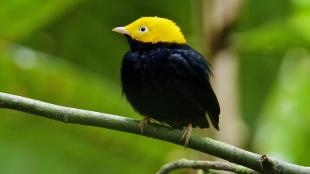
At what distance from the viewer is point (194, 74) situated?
269 cm

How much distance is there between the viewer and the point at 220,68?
3658mm

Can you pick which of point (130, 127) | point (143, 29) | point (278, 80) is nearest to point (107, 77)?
point (278, 80)

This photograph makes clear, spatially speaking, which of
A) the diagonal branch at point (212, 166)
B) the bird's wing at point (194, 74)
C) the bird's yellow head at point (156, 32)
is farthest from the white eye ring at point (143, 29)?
the diagonal branch at point (212, 166)

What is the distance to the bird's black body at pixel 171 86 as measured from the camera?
2.64 m

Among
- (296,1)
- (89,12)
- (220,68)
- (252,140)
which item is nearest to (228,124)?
(220,68)

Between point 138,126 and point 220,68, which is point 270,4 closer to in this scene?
point 220,68

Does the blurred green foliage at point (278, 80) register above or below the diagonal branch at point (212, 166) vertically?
below

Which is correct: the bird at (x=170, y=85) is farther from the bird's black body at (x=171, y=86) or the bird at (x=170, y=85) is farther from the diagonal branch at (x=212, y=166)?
the diagonal branch at (x=212, y=166)

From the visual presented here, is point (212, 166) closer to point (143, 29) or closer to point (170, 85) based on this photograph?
point (170, 85)

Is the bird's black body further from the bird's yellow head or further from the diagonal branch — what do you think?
the diagonal branch

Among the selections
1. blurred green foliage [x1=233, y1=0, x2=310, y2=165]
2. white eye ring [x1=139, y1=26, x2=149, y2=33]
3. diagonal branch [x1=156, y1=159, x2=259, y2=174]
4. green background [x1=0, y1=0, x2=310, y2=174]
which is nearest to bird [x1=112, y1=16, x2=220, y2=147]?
white eye ring [x1=139, y1=26, x2=149, y2=33]

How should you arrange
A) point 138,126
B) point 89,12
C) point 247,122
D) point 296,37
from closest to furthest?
point 138,126 < point 296,37 < point 247,122 < point 89,12

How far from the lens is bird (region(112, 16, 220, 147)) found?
2.64 meters

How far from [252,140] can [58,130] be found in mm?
1230
